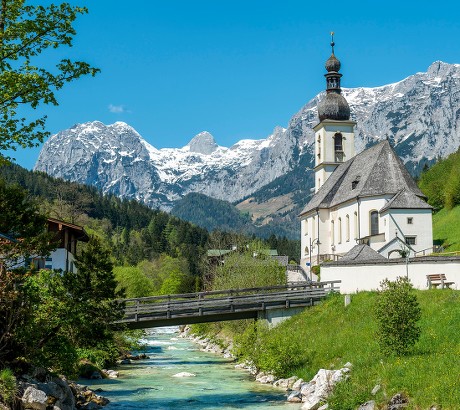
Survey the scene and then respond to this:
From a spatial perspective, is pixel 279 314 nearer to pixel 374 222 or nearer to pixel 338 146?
pixel 374 222

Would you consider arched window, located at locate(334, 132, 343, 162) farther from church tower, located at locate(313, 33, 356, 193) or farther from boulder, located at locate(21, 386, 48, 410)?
boulder, located at locate(21, 386, 48, 410)

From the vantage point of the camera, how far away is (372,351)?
2683 cm

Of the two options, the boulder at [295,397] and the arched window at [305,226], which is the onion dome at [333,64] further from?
the boulder at [295,397]

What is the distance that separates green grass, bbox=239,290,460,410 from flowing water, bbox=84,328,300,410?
99.6 inches

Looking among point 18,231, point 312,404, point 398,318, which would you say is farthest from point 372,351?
point 18,231

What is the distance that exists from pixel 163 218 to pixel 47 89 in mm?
170498

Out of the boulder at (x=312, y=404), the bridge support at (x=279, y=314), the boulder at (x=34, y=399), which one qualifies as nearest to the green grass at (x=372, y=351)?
the bridge support at (x=279, y=314)

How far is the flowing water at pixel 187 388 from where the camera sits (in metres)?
26.1

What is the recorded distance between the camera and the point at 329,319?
36281 millimetres

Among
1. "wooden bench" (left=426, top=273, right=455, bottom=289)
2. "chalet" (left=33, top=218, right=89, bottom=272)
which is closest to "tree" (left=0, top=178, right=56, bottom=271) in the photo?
"chalet" (left=33, top=218, right=89, bottom=272)

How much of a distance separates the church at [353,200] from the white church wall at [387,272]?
8309mm

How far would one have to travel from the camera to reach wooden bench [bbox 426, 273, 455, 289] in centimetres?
3441

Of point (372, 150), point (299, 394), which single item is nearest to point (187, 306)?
point (299, 394)

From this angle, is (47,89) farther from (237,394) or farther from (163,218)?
(163,218)
